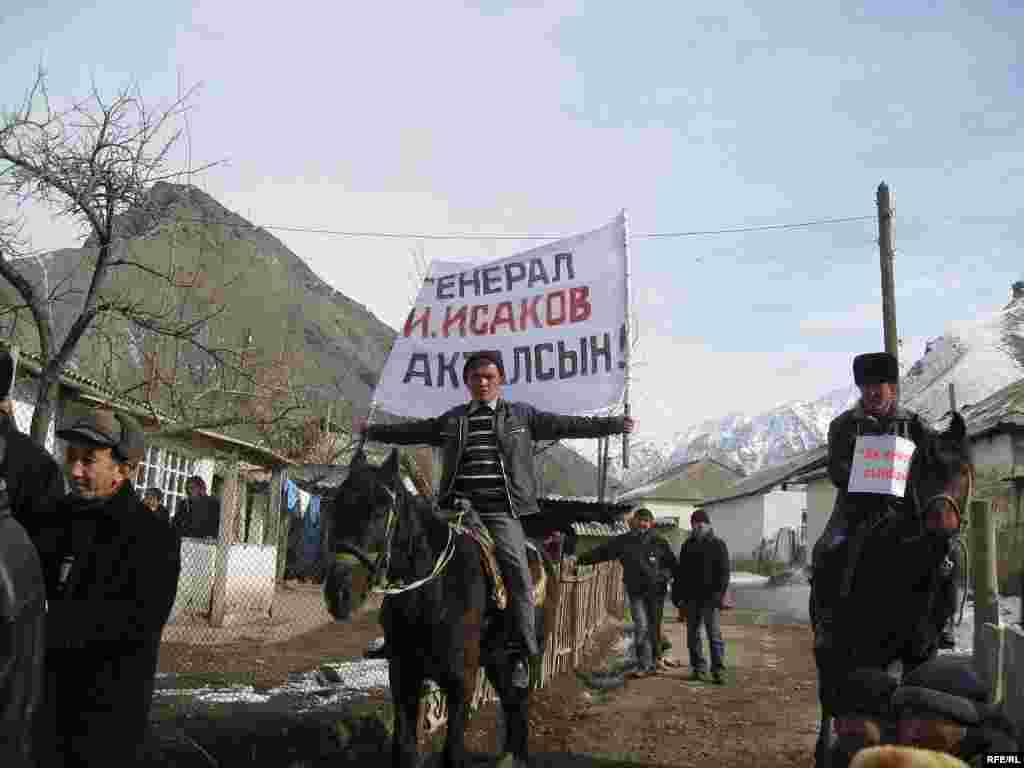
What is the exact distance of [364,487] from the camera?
18.7ft

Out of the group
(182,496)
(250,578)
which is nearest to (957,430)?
(250,578)

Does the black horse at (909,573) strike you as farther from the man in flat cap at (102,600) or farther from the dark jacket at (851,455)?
the man in flat cap at (102,600)

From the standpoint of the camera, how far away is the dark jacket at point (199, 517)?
16469mm

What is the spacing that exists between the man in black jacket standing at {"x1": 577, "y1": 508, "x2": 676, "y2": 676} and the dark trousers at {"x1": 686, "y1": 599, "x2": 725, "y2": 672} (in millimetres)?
491

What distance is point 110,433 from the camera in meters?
3.50

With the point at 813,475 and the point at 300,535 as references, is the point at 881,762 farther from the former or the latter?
the point at 813,475

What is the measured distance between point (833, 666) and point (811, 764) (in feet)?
8.31

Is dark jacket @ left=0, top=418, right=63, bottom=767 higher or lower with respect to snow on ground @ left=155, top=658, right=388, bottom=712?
higher

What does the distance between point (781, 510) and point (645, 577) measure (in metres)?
42.2

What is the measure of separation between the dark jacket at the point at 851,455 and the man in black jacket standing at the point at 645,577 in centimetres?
737

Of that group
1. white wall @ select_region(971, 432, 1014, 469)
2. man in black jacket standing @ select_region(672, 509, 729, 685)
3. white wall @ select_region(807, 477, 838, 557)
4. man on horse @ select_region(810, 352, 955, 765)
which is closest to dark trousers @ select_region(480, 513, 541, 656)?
man on horse @ select_region(810, 352, 955, 765)

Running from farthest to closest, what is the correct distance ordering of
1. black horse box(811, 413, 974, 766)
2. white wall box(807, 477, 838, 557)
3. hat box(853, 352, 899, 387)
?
white wall box(807, 477, 838, 557) < hat box(853, 352, 899, 387) < black horse box(811, 413, 974, 766)

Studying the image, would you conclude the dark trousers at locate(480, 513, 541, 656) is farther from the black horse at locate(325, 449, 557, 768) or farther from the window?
the window

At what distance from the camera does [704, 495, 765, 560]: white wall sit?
54125 millimetres
